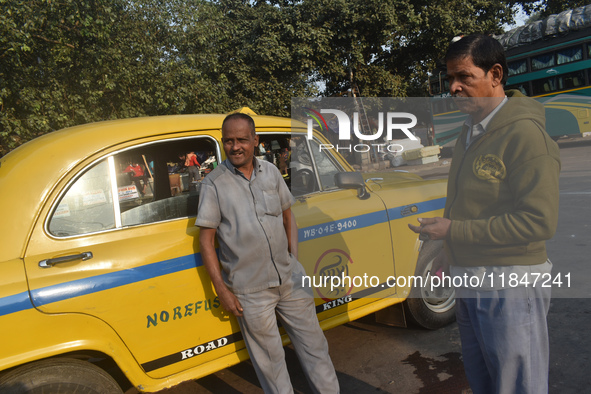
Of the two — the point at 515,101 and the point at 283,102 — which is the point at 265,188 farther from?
the point at 283,102

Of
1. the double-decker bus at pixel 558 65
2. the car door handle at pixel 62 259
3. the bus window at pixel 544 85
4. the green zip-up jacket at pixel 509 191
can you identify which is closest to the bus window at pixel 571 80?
the double-decker bus at pixel 558 65

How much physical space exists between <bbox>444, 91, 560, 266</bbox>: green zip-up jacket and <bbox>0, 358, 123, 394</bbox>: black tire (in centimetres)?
185

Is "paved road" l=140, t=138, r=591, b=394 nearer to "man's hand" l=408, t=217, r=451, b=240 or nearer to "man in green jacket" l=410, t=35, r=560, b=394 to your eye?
"man in green jacket" l=410, t=35, r=560, b=394

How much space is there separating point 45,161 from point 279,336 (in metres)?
1.59

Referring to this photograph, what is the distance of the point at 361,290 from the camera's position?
340 centimetres

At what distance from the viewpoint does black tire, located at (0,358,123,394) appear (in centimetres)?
208

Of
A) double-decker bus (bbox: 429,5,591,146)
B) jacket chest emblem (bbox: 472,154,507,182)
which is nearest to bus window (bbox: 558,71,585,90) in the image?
double-decker bus (bbox: 429,5,591,146)

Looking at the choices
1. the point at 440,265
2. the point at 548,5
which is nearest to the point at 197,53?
the point at 440,265

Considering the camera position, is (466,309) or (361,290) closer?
(466,309)

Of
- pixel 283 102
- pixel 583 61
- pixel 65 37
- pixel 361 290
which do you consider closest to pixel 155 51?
pixel 65 37

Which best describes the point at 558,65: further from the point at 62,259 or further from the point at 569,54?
the point at 62,259

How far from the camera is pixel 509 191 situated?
166 cm

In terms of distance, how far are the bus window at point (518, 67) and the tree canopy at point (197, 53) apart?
6.56ft

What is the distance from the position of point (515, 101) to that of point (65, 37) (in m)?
8.59
